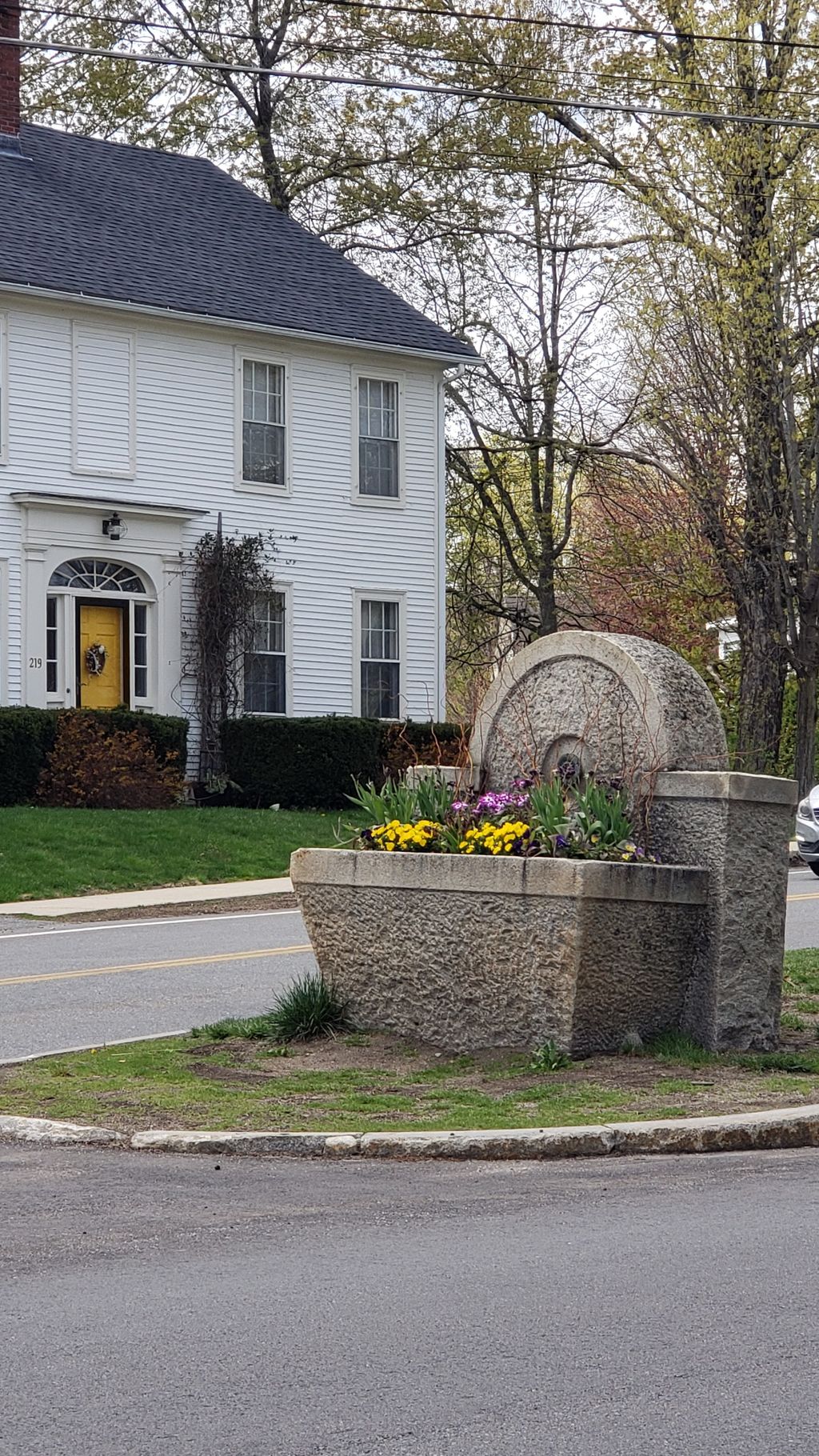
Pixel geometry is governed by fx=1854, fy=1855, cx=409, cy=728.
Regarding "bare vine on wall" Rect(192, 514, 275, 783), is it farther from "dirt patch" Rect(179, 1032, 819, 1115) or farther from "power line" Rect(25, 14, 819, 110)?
"dirt patch" Rect(179, 1032, 819, 1115)

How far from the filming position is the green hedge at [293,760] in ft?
87.7

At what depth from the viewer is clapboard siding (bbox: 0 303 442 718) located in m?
26.2

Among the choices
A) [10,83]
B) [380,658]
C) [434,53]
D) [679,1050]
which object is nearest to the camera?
[679,1050]

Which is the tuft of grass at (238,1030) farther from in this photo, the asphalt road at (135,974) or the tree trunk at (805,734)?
the tree trunk at (805,734)

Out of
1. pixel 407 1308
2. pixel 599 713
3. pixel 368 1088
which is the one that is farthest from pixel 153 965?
pixel 407 1308

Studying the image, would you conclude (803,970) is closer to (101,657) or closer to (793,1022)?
(793,1022)

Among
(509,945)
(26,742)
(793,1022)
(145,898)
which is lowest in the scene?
(145,898)

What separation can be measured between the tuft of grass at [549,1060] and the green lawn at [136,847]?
10090 mm

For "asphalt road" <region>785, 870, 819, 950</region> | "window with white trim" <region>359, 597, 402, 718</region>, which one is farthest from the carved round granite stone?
"window with white trim" <region>359, 597, 402, 718</region>

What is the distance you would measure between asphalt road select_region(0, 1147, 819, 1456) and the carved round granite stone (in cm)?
272

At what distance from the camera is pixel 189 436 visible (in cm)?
2781

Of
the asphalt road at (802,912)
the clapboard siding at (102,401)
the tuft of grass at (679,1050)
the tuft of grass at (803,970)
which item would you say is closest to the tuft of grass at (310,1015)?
the tuft of grass at (679,1050)

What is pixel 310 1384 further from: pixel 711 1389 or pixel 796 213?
pixel 796 213

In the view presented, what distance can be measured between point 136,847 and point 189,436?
8481mm
